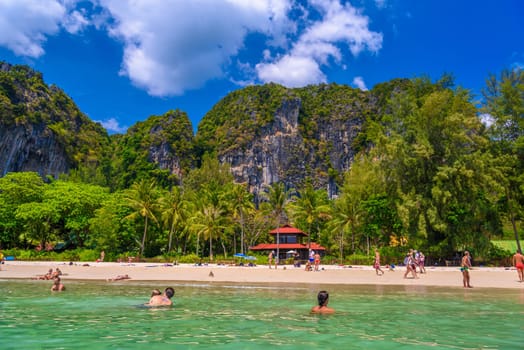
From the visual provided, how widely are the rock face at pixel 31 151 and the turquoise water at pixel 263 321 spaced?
81498mm

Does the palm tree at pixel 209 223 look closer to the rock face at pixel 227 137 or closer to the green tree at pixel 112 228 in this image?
the green tree at pixel 112 228

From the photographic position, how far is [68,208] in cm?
5547

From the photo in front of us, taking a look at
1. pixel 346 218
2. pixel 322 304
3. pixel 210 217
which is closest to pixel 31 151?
pixel 210 217

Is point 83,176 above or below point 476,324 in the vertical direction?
above

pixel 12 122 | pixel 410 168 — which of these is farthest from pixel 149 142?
pixel 410 168

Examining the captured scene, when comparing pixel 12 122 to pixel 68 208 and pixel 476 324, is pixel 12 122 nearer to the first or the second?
pixel 68 208

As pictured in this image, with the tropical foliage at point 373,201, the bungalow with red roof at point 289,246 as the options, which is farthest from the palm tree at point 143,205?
the bungalow with red roof at point 289,246

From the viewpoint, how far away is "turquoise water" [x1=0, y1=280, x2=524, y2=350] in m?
9.34

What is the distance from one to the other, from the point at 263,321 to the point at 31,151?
9719 centimetres

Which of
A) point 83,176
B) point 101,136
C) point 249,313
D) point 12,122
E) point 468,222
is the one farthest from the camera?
point 101,136

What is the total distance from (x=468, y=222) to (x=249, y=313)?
113 feet

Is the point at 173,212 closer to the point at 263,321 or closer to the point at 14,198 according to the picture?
the point at 14,198

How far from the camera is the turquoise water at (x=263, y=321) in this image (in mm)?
9344

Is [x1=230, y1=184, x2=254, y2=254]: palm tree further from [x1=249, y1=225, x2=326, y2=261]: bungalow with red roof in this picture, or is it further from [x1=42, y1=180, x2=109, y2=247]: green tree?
[x1=42, y1=180, x2=109, y2=247]: green tree
